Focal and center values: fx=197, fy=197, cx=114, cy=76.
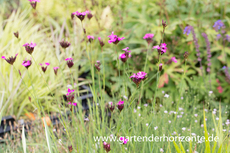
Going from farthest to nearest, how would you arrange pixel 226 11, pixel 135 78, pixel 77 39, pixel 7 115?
1. pixel 77 39
2. pixel 226 11
3. pixel 7 115
4. pixel 135 78

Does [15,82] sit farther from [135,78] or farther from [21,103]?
[135,78]

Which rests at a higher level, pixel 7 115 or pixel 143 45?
pixel 143 45

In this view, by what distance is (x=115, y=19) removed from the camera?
331cm

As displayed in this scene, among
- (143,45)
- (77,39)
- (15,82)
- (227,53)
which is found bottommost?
(15,82)

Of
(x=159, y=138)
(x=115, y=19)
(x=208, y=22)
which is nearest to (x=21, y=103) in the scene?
(x=159, y=138)

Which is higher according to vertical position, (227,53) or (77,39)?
(77,39)

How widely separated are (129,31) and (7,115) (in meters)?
1.96

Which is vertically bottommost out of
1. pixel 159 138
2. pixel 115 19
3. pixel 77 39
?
pixel 159 138

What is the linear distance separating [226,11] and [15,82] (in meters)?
2.90

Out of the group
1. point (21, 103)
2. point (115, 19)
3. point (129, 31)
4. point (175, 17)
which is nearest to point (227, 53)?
point (175, 17)

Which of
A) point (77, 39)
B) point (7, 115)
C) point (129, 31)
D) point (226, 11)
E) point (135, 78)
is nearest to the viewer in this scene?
point (135, 78)

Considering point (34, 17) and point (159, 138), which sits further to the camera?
point (34, 17)

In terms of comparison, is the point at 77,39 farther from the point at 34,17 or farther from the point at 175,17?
the point at 175,17

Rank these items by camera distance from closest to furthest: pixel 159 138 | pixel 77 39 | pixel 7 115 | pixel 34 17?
Answer: pixel 159 138
pixel 7 115
pixel 77 39
pixel 34 17
